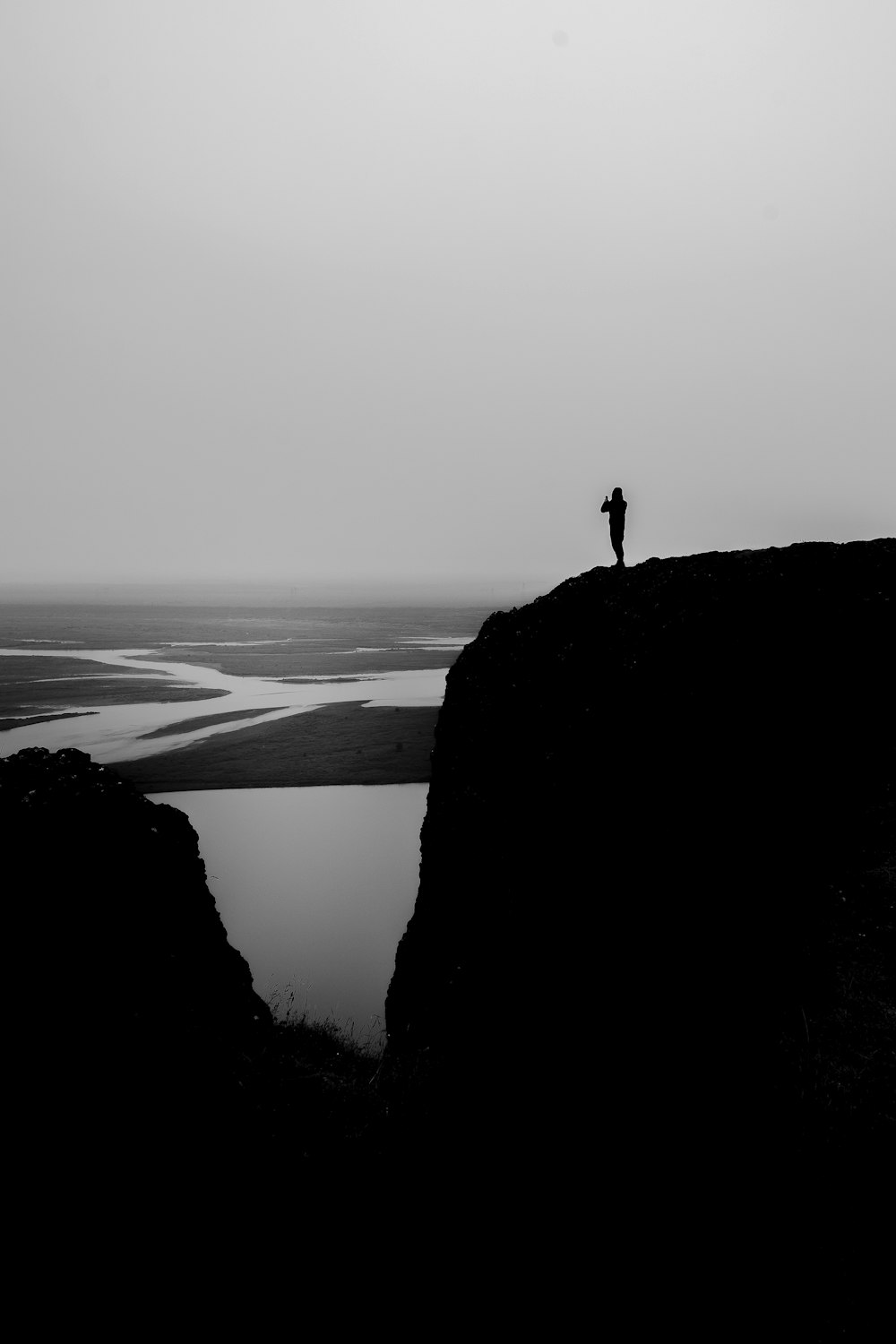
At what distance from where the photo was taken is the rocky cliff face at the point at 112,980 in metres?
8.21

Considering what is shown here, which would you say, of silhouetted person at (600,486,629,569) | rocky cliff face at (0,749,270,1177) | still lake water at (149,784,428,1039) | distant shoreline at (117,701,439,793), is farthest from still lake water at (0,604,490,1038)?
silhouetted person at (600,486,629,569)

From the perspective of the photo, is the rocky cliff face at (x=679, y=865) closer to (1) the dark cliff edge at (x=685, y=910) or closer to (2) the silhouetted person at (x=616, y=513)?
(1) the dark cliff edge at (x=685, y=910)

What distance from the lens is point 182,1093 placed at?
346 inches

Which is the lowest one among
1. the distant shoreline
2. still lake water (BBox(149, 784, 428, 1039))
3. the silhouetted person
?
still lake water (BBox(149, 784, 428, 1039))

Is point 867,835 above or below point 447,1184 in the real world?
above

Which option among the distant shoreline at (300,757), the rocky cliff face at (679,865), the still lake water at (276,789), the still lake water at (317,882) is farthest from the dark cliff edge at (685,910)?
the distant shoreline at (300,757)

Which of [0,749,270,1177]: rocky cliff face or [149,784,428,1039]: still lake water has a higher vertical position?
[0,749,270,1177]: rocky cliff face

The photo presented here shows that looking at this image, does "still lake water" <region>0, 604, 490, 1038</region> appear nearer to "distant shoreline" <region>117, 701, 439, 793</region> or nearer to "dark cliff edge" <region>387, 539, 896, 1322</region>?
"distant shoreline" <region>117, 701, 439, 793</region>

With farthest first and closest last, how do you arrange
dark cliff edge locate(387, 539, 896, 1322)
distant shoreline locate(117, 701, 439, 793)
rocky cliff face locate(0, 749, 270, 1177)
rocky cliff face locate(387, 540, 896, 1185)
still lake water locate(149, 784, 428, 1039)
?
distant shoreline locate(117, 701, 439, 793)
still lake water locate(149, 784, 428, 1039)
rocky cliff face locate(387, 540, 896, 1185)
dark cliff edge locate(387, 539, 896, 1322)
rocky cliff face locate(0, 749, 270, 1177)

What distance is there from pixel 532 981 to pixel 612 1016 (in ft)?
4.90

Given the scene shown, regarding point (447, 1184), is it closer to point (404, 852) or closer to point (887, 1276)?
point (887, 1276)

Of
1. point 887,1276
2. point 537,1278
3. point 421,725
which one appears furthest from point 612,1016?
point 421,725

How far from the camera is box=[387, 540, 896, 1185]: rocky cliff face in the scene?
920 centimetres

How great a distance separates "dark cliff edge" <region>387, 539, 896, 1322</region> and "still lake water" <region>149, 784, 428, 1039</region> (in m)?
9.15
